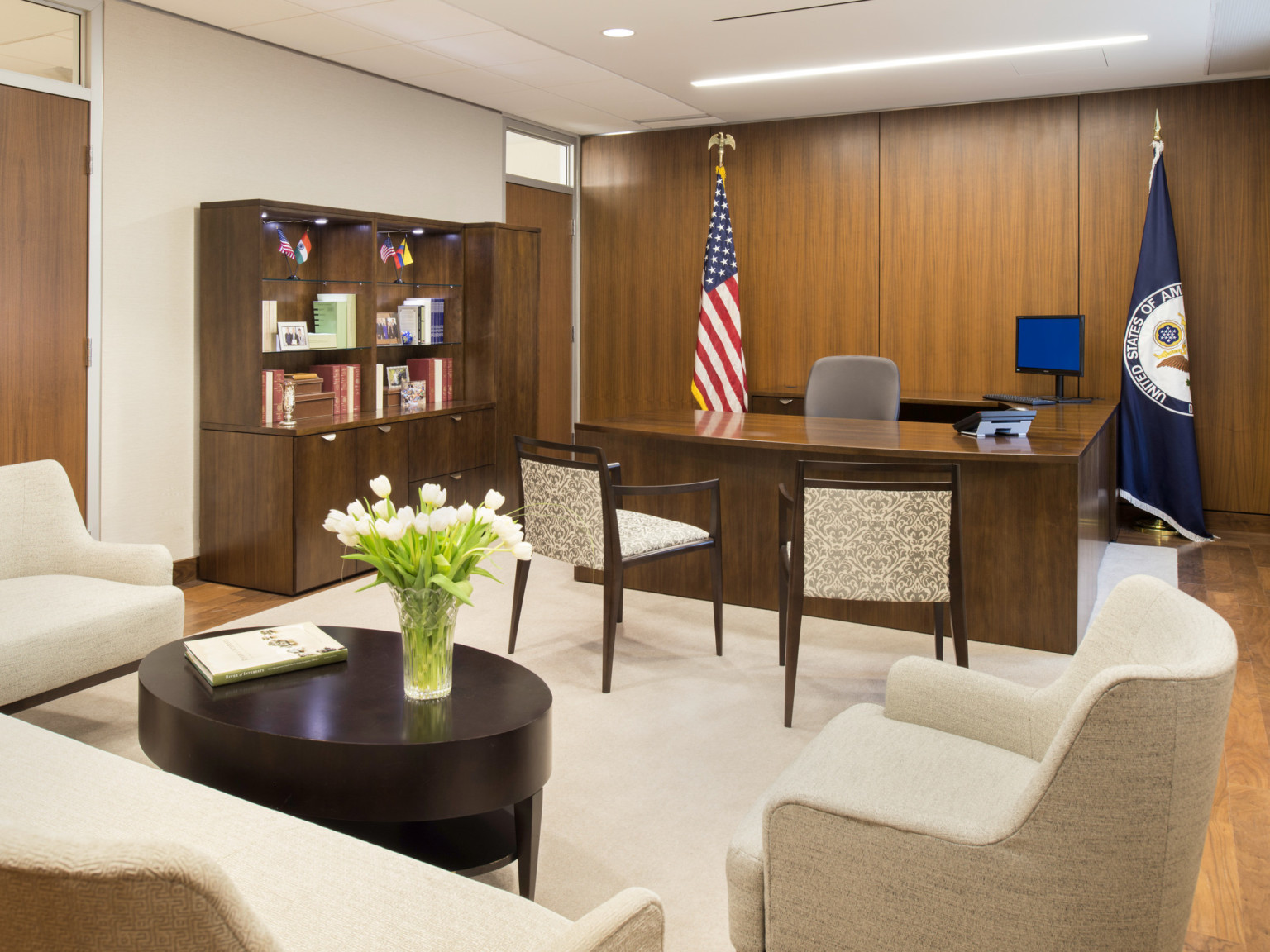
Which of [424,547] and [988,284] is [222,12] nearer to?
A: [424,547]

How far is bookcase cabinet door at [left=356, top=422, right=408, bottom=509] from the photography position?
5230mm

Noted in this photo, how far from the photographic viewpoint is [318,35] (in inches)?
207

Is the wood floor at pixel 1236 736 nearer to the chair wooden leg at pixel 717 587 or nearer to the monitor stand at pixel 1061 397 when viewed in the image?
the monitor stand at pixel 1061 397

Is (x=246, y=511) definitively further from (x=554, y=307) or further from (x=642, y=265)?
(x=642, y=265)

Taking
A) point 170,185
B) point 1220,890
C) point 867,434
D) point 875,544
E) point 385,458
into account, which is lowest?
point 1220,890

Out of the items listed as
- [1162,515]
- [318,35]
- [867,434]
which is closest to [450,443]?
[318,35]

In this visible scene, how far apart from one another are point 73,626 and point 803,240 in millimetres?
5839

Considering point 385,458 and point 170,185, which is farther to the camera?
point 385,458

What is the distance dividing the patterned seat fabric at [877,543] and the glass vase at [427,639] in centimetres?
142

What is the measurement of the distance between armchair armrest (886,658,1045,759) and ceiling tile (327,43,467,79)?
4651 mm

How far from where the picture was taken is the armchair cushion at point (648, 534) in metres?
3.76

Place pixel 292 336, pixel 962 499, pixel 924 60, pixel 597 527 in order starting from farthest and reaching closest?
pixel 924 60 → pixel 292 336 → pixel 962 499 → pixel 597 527

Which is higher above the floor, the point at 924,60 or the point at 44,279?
the point at 924,60

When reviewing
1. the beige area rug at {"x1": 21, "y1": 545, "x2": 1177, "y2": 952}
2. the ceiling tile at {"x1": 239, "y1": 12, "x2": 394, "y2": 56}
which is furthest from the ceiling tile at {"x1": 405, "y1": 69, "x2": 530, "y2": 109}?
the beige area rug at {"x1": 21, "y1": 545, "x2": 1177, "y2": 952}
